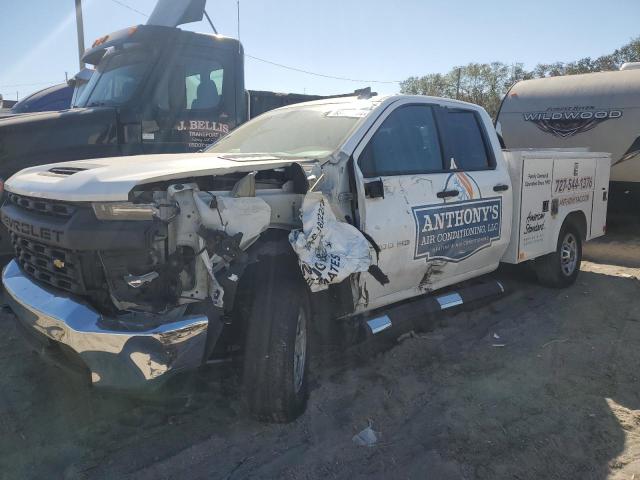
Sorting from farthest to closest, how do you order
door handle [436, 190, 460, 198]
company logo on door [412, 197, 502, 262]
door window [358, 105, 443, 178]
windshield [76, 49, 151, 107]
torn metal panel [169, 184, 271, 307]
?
windshield [76, 49, 151, 107], door handle [436, 190, 460, 198], company logo on door [412, 197, 502, 262], door window [358, 105, 443, 178], torn metal panel [169, 184, 271, 307]

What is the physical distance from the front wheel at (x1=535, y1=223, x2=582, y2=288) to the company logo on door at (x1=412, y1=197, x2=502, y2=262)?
1537 millimetres

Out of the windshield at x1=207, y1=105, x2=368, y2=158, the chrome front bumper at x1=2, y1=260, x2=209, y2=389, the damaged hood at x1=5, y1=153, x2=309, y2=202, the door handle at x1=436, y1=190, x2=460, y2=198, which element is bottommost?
the chrome front bumper at x1=2, y1=260, x2=209, y2=389

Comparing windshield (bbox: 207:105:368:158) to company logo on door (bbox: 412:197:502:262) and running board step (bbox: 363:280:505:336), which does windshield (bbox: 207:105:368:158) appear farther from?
running board step (bbox: 363:280:505:336)

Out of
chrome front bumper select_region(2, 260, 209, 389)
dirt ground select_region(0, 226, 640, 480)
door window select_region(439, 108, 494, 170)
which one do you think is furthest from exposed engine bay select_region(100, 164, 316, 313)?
door window select_region(439, 108, 494, 170)

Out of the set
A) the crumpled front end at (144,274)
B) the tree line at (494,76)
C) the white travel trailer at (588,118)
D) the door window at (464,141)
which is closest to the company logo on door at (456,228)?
the door window at (464,141)

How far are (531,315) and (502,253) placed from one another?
721mm

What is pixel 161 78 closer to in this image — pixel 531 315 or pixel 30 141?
pixel 30 141

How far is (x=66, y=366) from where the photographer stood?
3.14m

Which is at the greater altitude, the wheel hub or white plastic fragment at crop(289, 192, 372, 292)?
white plastic fragment at crop(289, 192, 372, 292)

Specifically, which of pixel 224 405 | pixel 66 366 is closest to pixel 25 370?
pixel 66 366

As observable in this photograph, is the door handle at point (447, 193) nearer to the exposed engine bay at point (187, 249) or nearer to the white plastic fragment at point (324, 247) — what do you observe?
the white plastic fragment at point (324, 247)

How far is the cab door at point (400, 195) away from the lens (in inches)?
152

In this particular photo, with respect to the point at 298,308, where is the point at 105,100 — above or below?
above

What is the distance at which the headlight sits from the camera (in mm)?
2852
